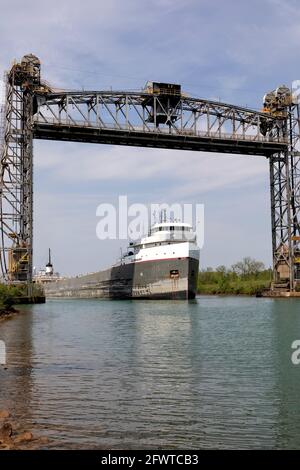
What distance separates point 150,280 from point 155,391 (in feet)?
198

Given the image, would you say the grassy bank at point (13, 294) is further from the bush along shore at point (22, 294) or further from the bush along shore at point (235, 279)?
the bush along shore at point (235, 279)

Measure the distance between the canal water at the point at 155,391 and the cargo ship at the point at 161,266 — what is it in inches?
1663

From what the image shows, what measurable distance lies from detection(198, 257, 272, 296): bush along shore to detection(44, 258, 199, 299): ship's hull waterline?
34348 millimetres

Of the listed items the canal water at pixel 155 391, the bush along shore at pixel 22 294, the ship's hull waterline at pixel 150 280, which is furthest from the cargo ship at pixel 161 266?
the canal water at pixel 155 391

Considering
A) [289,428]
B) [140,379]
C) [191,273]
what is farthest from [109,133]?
[289,428]

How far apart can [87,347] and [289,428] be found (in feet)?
47.8

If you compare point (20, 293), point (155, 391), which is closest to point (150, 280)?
point (20, 293)

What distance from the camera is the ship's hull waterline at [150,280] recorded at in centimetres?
7125

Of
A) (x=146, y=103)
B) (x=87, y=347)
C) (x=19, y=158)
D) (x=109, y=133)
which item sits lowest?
(x=87, y=347)

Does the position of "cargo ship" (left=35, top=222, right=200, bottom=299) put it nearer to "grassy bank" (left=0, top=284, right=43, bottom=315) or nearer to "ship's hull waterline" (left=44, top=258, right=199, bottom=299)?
"ship's hull waterline" (left=44, top=258, right=199, bottom=299)
